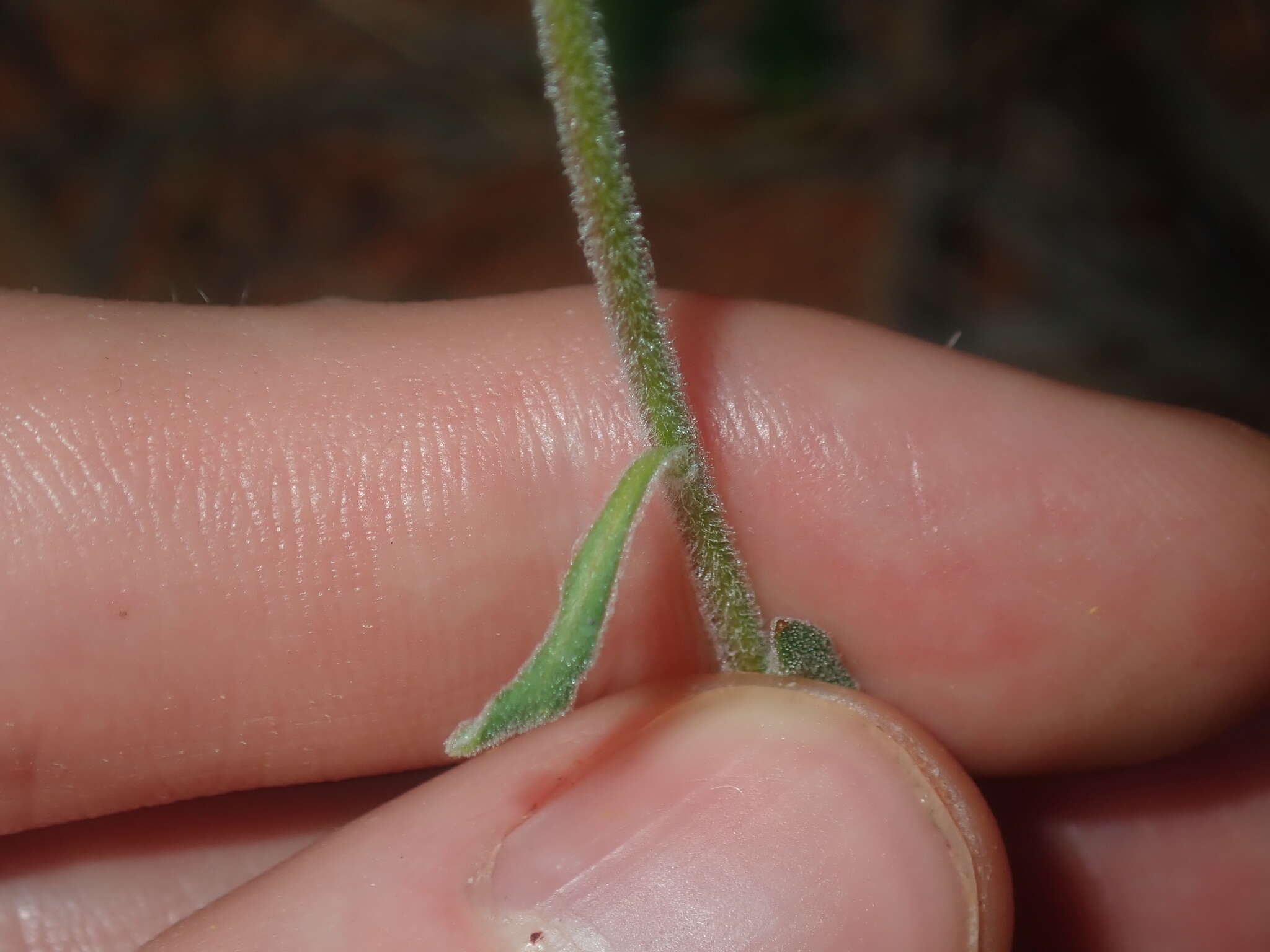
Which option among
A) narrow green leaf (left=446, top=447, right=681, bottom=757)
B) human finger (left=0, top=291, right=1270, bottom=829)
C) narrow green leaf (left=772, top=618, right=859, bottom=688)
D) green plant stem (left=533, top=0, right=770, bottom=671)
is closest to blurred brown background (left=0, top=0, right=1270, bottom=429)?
human finger (left=0, top=291, right=1270, bottom=829)

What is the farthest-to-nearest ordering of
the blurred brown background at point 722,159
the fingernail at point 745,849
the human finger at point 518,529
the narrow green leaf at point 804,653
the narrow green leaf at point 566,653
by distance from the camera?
the blurred brown background at point 722,159, the human finger at point 518,529, the narrow green leaf at point 804,653, the fingernail at point 745,849, the narrow green leaf at point 566,653

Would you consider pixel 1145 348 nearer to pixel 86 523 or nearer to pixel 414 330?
pixel 414 330

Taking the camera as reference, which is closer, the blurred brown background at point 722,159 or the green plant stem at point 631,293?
the green plant stem at point 631,293

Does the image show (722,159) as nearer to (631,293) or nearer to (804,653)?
(804,653)

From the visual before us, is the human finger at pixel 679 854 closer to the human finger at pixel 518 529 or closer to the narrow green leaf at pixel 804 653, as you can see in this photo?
the narrow green leaf at pixel 804 653

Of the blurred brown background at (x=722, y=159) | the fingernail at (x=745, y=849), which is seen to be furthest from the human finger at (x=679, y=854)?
the blurred brown background at (x=722, y=159)
